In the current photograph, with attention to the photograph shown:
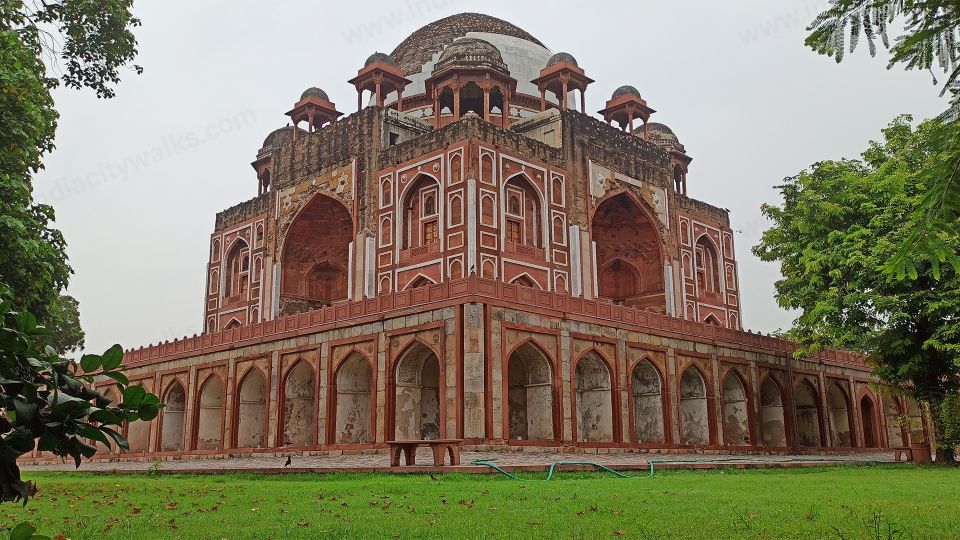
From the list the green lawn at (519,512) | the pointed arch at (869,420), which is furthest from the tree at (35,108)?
the pointed arch at (869,420)

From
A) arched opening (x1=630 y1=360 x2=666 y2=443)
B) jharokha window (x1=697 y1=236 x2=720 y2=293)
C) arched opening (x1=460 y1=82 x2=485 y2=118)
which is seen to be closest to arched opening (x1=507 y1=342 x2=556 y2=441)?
arched opening (x1=630 y1=360 x2=666 y2=443)

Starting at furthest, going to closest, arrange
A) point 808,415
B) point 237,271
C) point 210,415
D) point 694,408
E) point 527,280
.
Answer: point 237,271 → point 808,415 → point 527,280 → point 210,415 → point 694,408

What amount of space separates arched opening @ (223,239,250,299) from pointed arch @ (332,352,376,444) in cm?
1482

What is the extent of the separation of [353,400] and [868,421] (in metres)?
20.3

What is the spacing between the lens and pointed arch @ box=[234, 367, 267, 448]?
79.8 ft

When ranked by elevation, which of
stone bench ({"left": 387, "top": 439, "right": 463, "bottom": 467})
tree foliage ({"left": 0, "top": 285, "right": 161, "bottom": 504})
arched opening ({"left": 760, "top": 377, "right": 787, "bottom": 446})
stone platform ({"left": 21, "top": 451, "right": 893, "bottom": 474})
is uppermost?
arched opening ({"left": 760, "top": 377, "right": 787, "bottom": 446})

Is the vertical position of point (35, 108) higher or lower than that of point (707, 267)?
lower

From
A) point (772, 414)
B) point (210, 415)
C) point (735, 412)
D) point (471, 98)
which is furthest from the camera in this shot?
point (471, 98)

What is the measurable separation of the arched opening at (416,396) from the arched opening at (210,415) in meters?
7.62

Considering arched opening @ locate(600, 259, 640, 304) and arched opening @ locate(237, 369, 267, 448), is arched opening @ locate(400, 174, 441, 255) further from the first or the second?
arched opening @ locate(600, 259, 640, 304)

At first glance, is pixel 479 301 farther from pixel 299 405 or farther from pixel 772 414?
pixel 772 414

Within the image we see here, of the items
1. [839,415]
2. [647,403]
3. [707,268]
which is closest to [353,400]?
[647,403]

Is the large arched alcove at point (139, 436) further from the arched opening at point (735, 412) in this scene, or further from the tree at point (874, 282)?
the tree at point (874, 282)

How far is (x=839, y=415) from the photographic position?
29516mm
